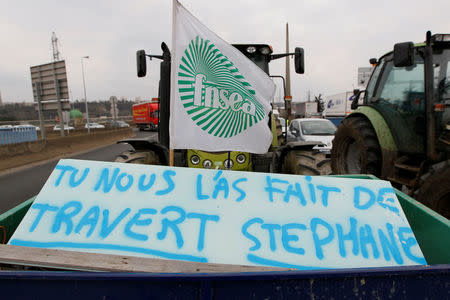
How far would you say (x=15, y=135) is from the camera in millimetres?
17672

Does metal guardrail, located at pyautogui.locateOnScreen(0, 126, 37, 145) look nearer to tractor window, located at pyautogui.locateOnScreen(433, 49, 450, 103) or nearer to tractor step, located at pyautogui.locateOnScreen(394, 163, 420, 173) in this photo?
tractor step, located at pyautogui.locateOnScreen(394, 163, 420, 173)

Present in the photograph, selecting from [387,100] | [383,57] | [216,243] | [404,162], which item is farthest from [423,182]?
[216,243]

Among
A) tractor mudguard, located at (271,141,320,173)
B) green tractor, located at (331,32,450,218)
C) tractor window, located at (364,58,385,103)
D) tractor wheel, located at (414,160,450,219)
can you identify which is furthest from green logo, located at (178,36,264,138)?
tractor window, located at (364,58,385,103)

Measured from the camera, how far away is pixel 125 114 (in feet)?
364

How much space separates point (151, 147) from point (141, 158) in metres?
0.25

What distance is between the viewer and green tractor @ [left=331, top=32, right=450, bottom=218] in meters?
3.83

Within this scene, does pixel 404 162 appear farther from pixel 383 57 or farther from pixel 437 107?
pixel 383 57

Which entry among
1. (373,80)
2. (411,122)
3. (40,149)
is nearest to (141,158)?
(411,122)

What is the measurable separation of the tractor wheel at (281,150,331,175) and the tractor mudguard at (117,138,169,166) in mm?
1881

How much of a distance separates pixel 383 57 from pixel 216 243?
5447 mm

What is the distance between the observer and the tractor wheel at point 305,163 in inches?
155

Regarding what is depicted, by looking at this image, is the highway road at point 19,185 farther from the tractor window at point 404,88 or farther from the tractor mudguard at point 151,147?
the tractor window at point 404,88

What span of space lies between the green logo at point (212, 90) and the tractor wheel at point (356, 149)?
3266 mm

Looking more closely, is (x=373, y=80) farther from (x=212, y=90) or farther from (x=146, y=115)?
(x=146, y=115)
